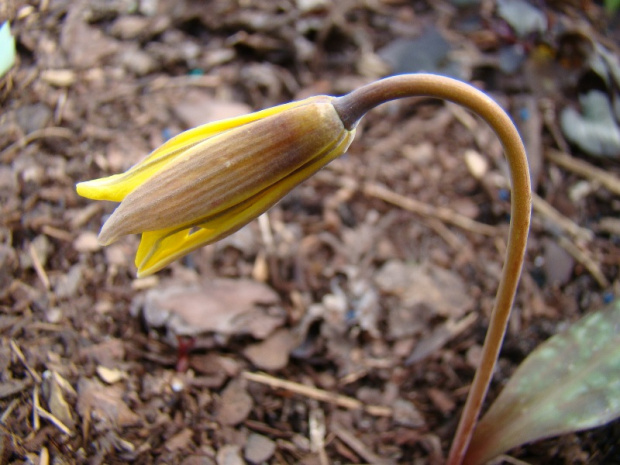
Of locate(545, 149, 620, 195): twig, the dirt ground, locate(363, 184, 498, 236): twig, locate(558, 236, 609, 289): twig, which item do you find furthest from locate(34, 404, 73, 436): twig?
locate(545, 149, 620, 195): twig

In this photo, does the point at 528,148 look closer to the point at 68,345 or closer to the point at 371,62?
the point at 371,62

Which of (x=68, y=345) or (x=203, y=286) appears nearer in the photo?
(x=68, y=345)

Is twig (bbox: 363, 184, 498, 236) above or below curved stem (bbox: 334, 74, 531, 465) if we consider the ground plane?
below

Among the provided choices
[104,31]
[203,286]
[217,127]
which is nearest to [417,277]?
[203,286]

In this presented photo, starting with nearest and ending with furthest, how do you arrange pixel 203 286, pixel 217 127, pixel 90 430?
pixel 217 127
pixel 90 430
pixel 203 286

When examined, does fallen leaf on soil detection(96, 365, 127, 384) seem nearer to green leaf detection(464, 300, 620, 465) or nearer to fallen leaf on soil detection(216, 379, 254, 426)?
fallen leaf on soil detection(216, 379, 254, 426)

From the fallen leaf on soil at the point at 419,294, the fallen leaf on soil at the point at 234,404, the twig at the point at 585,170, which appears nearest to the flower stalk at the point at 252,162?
the fallen leaf on soil at the point at 234,404

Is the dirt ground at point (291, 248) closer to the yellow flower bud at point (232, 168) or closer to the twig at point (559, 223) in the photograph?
the twig at point (559, 223)
